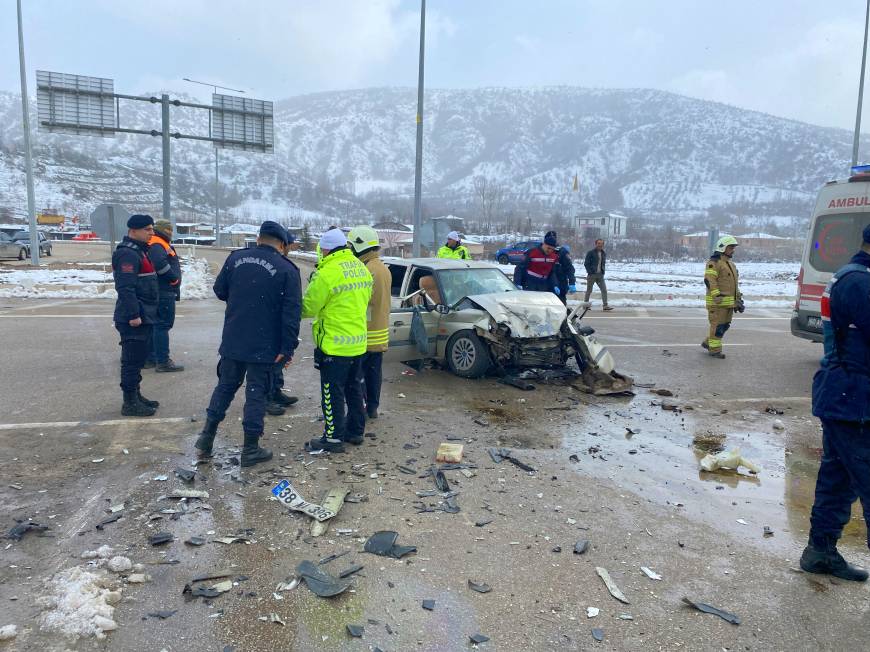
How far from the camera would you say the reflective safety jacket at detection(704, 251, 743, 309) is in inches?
385

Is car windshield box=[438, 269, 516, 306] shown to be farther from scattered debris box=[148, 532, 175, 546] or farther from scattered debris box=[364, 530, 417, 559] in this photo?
scattered debris box=[148, 532, 175, 546]

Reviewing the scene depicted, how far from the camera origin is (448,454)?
17.0ft

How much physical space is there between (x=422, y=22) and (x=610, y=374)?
1291 centimetres

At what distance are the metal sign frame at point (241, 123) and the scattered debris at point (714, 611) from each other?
66.1 ft

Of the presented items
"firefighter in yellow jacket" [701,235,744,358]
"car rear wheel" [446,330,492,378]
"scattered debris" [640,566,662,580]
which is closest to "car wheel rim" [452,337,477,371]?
"car rear wheel" [446,330,492,378]

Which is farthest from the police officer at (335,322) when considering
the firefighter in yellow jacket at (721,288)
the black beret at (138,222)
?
the firefighter in yellow jacket at (721,288)

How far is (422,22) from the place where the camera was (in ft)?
55.9

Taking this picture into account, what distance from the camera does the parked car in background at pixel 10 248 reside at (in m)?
29.5

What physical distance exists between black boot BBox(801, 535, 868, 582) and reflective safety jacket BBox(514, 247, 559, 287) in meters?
7.29

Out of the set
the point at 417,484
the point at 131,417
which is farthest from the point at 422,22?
the point at 417,484

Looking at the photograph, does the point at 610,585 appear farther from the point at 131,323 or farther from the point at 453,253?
the point at 453,253

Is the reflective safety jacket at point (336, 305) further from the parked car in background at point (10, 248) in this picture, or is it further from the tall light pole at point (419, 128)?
the parked car in background at point (10, 248)

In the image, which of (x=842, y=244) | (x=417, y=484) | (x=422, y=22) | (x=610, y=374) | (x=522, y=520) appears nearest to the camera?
(x=522, y=520)

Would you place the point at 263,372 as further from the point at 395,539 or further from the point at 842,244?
the point at 842,244
